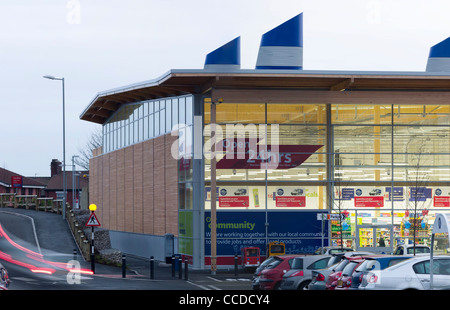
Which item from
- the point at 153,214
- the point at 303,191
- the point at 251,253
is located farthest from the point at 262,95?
the point at 153,214

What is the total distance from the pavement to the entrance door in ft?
18.5

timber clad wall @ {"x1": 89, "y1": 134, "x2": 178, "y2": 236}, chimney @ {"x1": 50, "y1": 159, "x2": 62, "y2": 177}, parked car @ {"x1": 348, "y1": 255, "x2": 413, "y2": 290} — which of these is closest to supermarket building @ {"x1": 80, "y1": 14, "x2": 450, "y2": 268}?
timber clad wall @ {"x1": 89, "y1": 134, "x2": 178, "y2": 236}

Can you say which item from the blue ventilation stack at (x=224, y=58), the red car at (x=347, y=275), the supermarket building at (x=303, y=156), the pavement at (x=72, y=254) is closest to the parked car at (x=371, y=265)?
the red car at (x=347, y=275)

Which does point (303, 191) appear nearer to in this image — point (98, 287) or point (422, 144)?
point (422, 144)

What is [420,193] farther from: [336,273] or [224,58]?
[336,273]

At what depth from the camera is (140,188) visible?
1809 inches

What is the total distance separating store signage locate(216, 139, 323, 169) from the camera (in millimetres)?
36438

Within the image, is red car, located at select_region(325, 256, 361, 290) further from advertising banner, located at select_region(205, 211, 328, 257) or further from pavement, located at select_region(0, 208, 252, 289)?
advertising banner, located at select_region(205, 211, 328, 257)

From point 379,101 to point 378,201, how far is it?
456cm

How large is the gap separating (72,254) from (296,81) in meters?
13.3

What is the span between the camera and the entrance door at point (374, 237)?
3681 cm

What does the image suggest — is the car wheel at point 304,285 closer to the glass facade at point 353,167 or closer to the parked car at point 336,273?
the parked car at point 336,273

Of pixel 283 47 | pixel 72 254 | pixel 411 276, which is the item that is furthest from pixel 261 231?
pixel 411 276

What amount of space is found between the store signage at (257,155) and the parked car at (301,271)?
1400 cm
